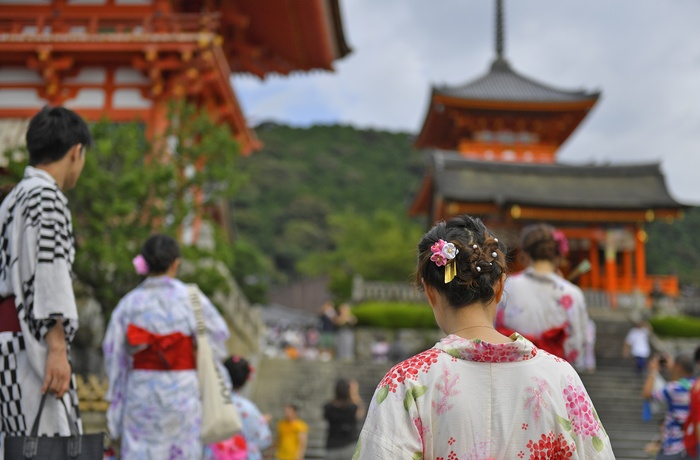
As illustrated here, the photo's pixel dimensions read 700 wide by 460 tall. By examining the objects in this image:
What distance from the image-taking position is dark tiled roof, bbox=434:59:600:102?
25828mm

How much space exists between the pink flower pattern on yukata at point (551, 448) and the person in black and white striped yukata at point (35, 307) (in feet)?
5.74

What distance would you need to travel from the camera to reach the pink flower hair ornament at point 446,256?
7.09 ft

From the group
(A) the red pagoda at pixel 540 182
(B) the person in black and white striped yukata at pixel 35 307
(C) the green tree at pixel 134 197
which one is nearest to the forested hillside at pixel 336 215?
(A) the red pagoda at pixel 540 182

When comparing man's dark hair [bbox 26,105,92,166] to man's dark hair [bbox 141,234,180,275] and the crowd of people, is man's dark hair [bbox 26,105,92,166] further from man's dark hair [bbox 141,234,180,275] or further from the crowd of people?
man's dark hair [bbox 141,234,180,275]

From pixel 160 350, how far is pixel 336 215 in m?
48.5

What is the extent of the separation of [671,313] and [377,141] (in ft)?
214

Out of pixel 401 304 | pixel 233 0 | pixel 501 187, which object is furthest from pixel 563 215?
pixel 233 0

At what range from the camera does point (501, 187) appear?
904 inches

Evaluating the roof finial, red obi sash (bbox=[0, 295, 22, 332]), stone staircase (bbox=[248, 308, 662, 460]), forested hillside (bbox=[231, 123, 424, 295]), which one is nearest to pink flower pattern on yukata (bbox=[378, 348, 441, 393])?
red obi sash (bbox=[0, 295, 22, 332])

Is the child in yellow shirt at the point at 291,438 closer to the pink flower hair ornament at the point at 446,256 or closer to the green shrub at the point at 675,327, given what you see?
the pink flower hair ornament at the point at 446,256

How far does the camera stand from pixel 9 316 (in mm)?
2967

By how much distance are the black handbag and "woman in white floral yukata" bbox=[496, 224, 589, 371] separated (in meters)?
2.33

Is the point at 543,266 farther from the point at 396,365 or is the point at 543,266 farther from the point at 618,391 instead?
the point at 618,391

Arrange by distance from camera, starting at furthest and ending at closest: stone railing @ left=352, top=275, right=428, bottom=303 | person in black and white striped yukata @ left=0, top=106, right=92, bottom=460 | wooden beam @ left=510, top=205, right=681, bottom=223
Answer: stone railing @ left=352, top=275, right=428, bottom=303 < wooden beam @ left=510, top=205, right=681, bottom=223 < person in black and white striped yukata @ left=0, top=106, right=92, bottom=460
